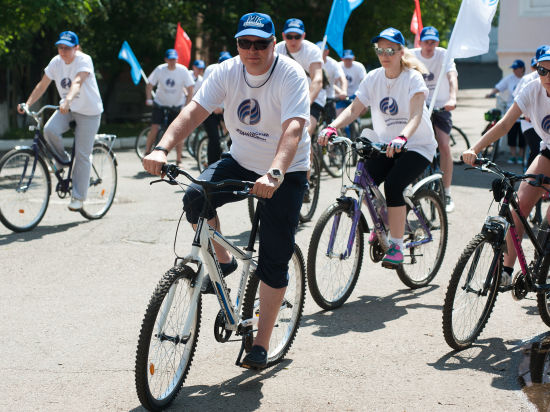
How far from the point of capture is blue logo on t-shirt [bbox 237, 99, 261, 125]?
4660mm

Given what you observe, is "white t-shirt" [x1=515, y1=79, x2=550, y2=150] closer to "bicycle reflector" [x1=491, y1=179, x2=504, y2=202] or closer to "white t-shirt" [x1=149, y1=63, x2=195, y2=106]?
"bicycle reflector" [x1=491, y1=179, x2=504, y2=202]

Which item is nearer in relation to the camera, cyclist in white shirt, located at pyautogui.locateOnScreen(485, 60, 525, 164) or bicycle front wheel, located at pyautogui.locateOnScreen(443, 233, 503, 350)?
bicycle front wheel, located at pyautogui.locateOnScreen(443, 233, 503, 350)

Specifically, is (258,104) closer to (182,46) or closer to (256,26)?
(256,26)

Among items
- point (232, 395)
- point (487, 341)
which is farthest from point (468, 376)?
point (232, 395)

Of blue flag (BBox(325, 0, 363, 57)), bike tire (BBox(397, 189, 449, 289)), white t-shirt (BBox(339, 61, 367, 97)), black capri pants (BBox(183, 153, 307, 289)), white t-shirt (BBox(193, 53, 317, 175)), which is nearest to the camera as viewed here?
white t-shirt (BBox(193, 53, 317, 175))

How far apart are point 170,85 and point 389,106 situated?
876 cm

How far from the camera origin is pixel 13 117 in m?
22.2

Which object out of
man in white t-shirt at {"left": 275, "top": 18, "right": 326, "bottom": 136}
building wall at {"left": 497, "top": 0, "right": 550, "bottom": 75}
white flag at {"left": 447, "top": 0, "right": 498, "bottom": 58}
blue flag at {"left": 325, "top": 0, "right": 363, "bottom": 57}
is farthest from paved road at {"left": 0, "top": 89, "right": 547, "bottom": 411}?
building wall at {"left": 497, "top": 0, "right": 550, "bottom": 75}

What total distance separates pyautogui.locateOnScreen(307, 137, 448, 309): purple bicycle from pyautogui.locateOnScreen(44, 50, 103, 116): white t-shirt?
3.91 m

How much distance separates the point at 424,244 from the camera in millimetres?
6980

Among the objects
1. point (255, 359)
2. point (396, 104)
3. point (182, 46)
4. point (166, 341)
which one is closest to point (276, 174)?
point (166, 341)

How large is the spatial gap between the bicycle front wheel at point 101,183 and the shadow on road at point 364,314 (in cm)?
416

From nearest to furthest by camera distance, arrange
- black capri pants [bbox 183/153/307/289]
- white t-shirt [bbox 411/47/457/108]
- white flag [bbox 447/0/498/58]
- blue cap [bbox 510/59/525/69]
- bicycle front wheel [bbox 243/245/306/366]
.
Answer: black capri pants [bbox 183/153/307/289], bicycle front wheel [bbox 243/245/306/366], white flag [bbox 447/0/498/58], white t-shirt [bbox 411/47/457/108], blue cap [bbox 510/59/525/69]

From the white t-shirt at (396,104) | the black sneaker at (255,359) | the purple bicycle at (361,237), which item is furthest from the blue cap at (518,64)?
the black sneaker at (255,359)
